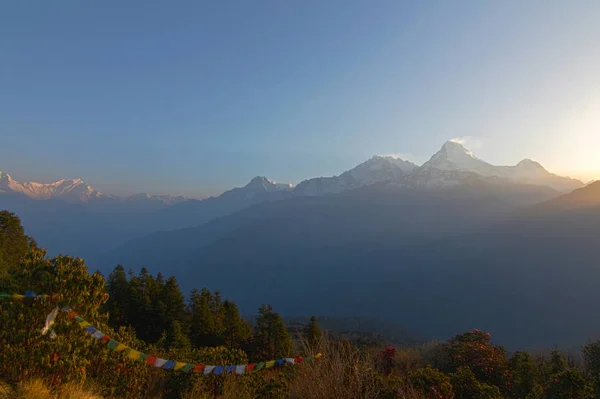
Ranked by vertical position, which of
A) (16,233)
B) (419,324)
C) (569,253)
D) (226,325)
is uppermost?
(16,233)

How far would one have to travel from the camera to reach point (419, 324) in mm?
124625

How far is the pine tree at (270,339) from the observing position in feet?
88.9

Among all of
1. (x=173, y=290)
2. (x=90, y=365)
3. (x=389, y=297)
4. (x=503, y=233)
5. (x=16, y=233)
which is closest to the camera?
(x=90, y=365)

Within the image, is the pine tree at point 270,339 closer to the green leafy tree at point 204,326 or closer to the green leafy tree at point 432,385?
the green leafy tree at point 204,326

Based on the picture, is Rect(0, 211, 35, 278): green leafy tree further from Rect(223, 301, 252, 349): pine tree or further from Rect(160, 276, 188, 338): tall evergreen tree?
Rect(223, 301, 252, 349): pine tree

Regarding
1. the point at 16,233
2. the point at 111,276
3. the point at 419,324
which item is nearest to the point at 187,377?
the point at 111,276

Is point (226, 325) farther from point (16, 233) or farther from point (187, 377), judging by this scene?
point (16, 233)

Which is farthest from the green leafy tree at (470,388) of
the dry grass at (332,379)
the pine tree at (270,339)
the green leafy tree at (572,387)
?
the pine tree at (270,339)

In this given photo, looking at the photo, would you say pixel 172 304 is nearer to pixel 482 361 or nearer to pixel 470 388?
pixel 482 361

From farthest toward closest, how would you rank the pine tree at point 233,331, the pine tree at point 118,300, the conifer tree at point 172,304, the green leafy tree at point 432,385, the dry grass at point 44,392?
the conifer tree at point 172,304, the pine tree at point 233,331, the pine tree at point 118,300, the green leafy tree at point 432,385, the dry grass at point 44,392

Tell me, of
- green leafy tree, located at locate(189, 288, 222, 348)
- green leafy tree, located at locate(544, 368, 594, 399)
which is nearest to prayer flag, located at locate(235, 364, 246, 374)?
green leafy tree, located at locate(544, 368, 594, 399)

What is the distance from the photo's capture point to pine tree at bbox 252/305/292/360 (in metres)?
27.1

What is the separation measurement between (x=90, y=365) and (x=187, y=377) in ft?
8.71

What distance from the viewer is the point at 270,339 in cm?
2753
